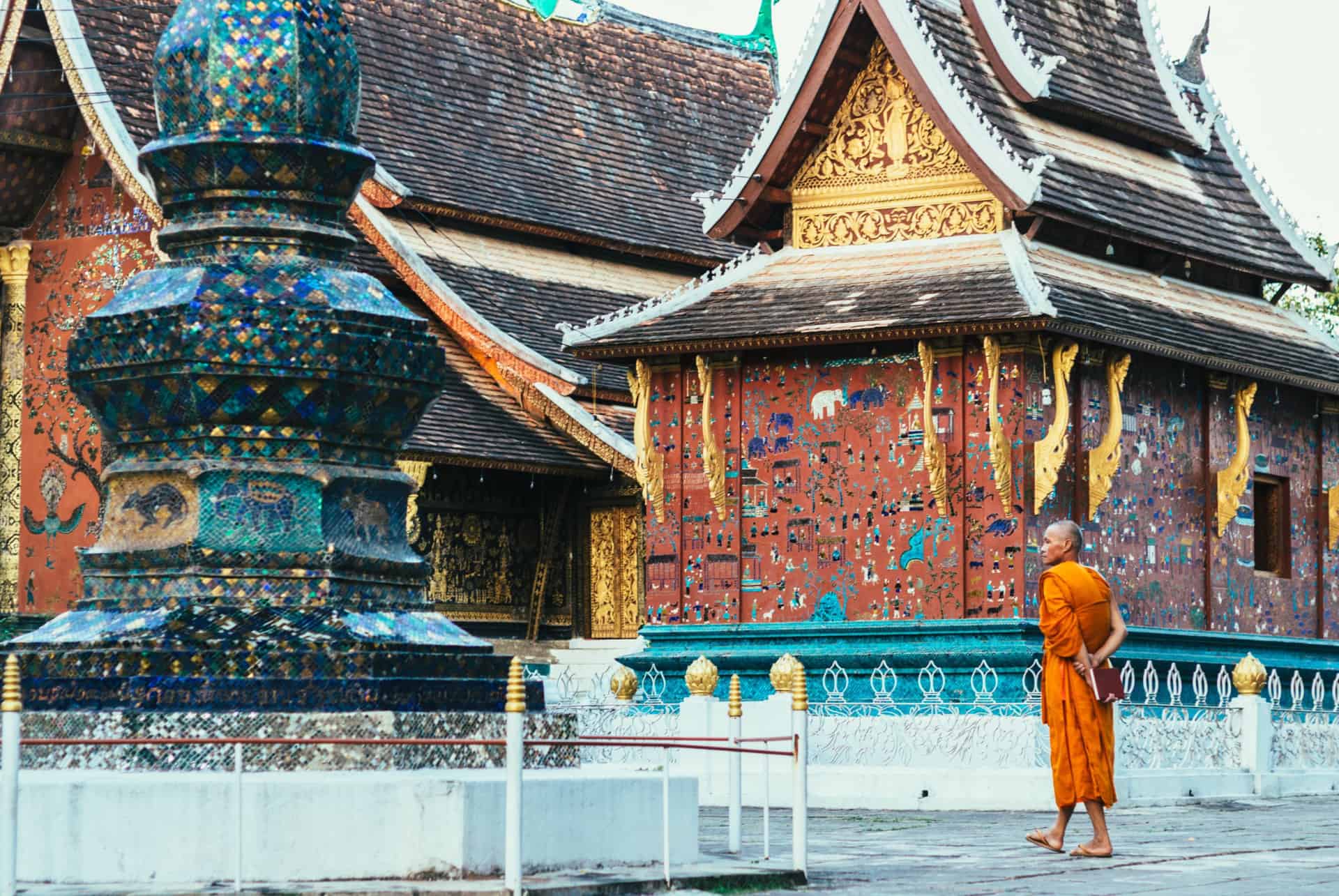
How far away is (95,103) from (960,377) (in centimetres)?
857

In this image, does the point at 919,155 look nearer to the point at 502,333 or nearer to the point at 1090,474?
the point at 1090,474

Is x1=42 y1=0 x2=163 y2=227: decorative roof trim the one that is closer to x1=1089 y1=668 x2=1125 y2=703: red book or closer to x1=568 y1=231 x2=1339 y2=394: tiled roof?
x1=568 y1=231 x2=1339 y2=394: tiled roof

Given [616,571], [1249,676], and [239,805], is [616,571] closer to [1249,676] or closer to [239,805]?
[1249,676]

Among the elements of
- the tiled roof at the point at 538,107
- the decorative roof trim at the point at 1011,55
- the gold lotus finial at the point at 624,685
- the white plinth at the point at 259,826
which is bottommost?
the white plinth at the point at 259,826

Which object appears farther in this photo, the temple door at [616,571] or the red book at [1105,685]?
the temple door at [616,571]

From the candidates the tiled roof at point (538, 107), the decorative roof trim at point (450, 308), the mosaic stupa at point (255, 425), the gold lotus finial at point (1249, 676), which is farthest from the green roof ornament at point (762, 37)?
the mosaic stupa at point (255, 425)

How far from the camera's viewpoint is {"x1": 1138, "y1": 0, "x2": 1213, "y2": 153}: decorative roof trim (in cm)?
2445

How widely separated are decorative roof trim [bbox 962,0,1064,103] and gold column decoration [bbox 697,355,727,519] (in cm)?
348

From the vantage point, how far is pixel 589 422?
2486 centimetres

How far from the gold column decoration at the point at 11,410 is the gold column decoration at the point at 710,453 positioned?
7.20m

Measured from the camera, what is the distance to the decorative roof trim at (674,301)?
2228cm

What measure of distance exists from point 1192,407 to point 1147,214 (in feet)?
5.59

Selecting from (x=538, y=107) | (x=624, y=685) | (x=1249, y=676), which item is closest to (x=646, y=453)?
(x=624, y=685)

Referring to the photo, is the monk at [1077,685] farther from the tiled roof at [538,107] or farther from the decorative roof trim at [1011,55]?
the tiled roof at [538,107]
